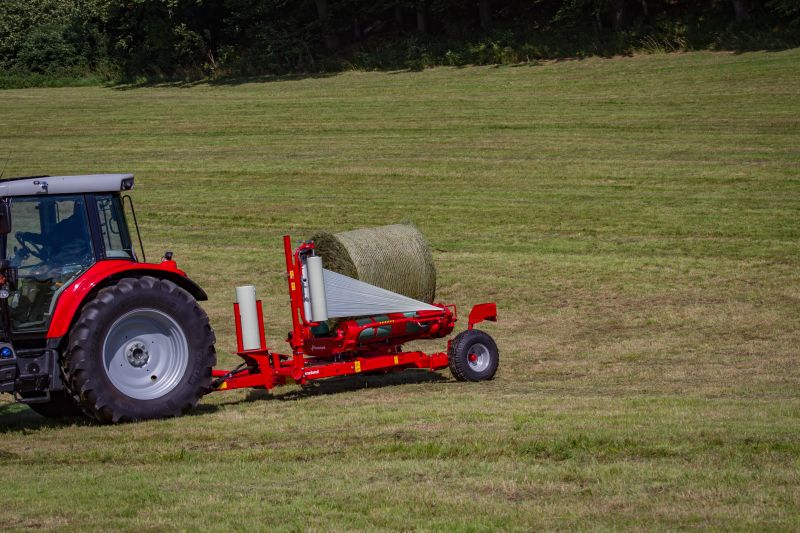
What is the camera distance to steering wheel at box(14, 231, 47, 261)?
966 cm

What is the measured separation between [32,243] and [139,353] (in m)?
1.34

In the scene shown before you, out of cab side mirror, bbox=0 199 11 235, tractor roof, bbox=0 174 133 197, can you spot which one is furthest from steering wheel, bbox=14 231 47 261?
tractor roof, bbox=0 174 133 197

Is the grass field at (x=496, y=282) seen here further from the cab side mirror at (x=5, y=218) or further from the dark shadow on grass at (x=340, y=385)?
the cab side mirror at (x=5, y=218)

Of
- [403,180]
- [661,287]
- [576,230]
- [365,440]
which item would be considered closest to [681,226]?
[576,230]

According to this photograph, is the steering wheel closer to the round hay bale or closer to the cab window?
the cab window

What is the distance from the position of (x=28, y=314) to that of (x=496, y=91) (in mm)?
25453

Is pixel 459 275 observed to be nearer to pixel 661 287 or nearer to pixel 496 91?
pixel 661 287

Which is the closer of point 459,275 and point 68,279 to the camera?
point 68,279

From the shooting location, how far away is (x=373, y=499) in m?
6.98

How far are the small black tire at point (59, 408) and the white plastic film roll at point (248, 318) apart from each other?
1684 millimetres

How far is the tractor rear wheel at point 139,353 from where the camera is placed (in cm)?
948

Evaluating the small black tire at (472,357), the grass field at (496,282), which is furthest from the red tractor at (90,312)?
the small black tire at (472,357)

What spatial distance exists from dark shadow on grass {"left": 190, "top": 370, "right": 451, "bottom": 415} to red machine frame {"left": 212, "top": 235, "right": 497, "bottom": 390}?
35cm

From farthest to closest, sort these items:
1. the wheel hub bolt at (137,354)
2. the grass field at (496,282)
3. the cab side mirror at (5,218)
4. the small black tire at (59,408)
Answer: the small black tire at (59,408)
the wheel hub bolt at (137,354)
the cab side mirror at (5,218)
the grass field at (496,282)
